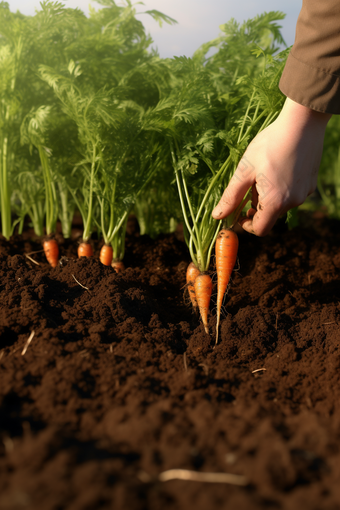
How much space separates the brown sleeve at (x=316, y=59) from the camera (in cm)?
182

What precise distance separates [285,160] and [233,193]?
1.25 ft

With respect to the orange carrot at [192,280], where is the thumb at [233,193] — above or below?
above

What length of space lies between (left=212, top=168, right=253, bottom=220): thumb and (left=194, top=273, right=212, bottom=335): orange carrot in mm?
506

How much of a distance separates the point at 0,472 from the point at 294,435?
0.96 m

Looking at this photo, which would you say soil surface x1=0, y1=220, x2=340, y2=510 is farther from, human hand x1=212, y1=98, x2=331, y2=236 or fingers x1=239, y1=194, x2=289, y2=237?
human hand x1=212, y1=98, x2=331, y2=236

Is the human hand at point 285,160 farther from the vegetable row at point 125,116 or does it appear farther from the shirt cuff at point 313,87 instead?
the vegetable row at point 125,116

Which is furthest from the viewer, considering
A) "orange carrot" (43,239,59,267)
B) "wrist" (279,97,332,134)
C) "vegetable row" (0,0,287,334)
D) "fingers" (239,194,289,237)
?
"orange carrot" (43,239,59,267)

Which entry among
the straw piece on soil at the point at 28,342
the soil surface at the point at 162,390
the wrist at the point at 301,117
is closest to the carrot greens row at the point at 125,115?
the wrist at the point at 301,117

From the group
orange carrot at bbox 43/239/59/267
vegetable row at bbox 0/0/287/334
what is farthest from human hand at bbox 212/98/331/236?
orange carrot at bbox 43/239/59/267

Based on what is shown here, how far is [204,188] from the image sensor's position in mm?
2898

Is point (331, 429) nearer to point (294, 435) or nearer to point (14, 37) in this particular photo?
point (294, 435)

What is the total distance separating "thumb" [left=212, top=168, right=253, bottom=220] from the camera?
2.21 meters

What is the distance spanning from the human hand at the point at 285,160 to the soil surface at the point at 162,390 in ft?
2.63

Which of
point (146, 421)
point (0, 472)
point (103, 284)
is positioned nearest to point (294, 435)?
point (146, 421)
